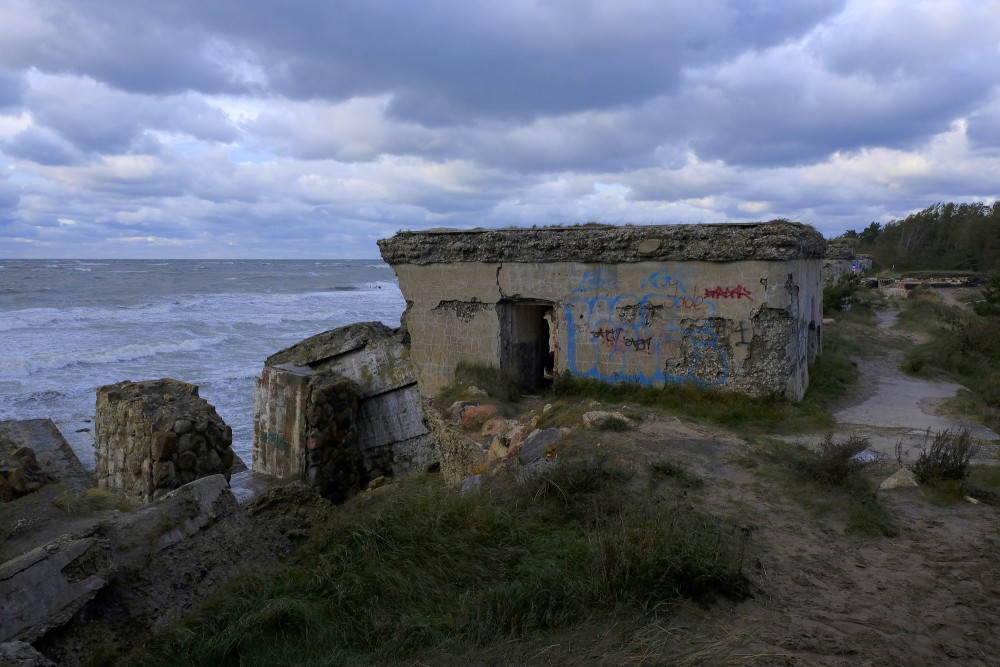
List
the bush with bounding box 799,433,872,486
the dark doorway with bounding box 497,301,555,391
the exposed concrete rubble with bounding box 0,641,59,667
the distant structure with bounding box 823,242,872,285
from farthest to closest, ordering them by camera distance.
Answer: the distant structure with bounding box 823,242,872,285 < the dark doorway with bounding box 497,301,555,391 < the bush with bounding box 799,433,872,486 < the exposed concrete rubble with bounding box 0,641,59,667

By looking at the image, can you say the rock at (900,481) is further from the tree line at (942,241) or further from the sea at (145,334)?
the tree line at (942,241)

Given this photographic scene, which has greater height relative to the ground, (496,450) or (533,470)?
(533,470)

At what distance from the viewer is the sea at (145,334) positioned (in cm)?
1494

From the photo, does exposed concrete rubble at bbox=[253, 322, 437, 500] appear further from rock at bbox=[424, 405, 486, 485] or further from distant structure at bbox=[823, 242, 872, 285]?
distant structure at bbox=[823, 242, 872, 285]

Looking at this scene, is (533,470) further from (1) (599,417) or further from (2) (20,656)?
(2) (20,656)

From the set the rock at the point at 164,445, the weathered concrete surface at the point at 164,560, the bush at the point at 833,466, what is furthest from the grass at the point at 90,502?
the bush at the point at 833,466

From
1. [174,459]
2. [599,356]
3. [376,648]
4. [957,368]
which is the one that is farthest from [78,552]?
[957,368]

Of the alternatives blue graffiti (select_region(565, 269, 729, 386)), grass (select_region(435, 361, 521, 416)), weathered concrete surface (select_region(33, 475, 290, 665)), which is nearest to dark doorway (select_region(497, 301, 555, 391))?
grass (select_region(435, 361, 521, 416))

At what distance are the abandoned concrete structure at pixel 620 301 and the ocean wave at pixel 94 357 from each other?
44.3ft

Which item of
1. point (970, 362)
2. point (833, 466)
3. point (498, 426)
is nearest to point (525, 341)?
point (498, 426)

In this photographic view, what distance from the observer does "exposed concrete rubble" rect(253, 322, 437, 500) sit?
8828 mm

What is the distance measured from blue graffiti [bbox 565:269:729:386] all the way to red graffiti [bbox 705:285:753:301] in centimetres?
11

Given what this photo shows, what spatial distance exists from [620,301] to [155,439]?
5796mm

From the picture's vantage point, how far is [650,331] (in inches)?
344
